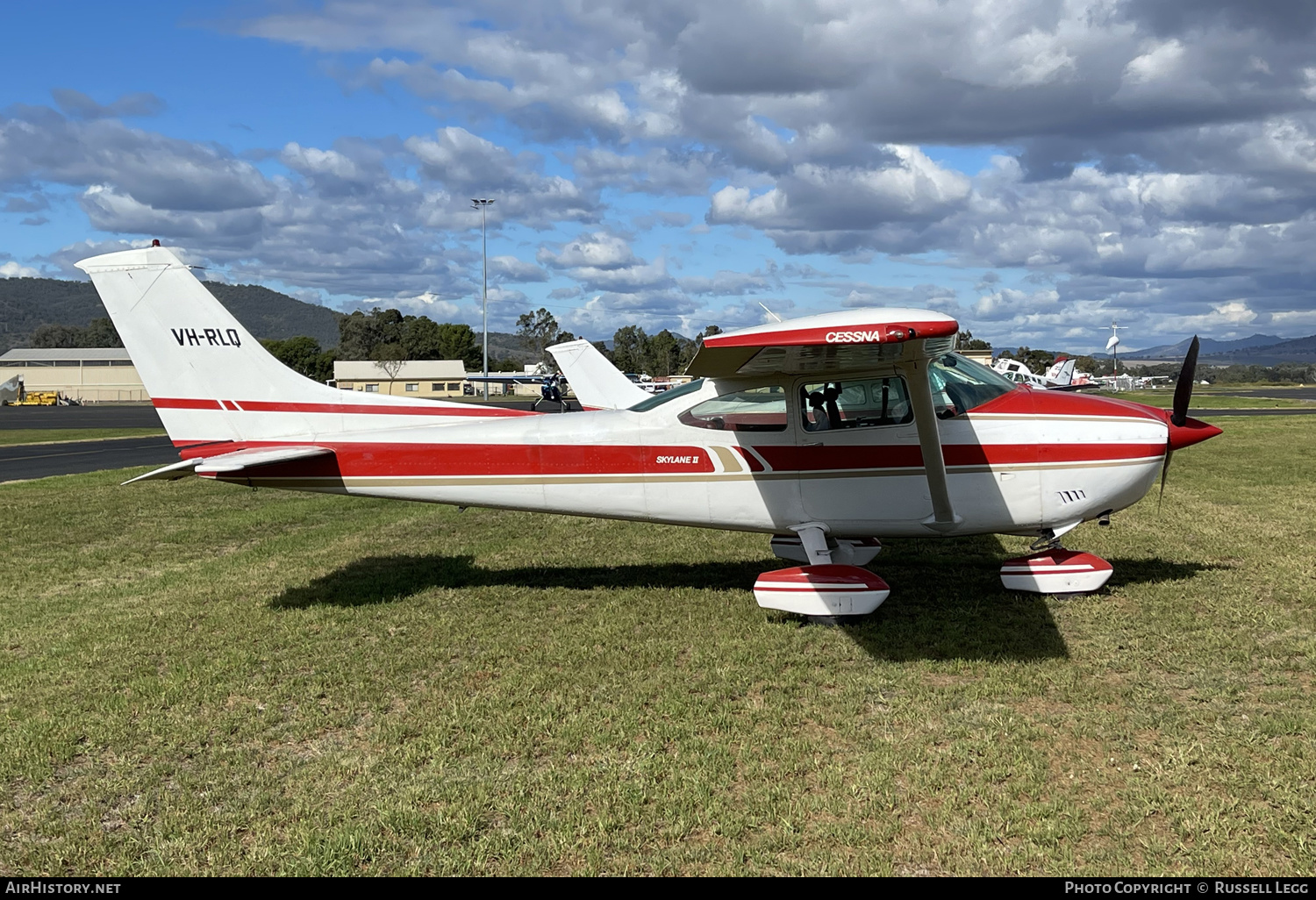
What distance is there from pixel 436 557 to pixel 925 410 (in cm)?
555

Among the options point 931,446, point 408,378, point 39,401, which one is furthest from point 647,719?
point 408,378

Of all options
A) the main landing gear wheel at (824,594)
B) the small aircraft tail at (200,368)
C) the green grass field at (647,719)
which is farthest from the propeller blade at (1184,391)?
the small aircraft tail at (200,368)

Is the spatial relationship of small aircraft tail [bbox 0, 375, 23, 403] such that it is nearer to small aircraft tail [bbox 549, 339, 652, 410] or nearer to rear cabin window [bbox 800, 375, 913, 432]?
small aircraft tail [bbox 549, 339, 652, 410]

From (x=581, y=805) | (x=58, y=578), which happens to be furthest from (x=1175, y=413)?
(x=58, y=578)

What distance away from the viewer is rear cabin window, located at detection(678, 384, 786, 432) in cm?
705

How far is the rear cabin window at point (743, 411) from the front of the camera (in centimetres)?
705

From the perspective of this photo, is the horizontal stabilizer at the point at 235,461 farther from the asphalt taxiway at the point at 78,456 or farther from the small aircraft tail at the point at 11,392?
the small aircraft tail at the point at 11,392

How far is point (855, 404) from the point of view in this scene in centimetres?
692

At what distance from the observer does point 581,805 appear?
3.89 metres

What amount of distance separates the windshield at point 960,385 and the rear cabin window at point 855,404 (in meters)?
0.30

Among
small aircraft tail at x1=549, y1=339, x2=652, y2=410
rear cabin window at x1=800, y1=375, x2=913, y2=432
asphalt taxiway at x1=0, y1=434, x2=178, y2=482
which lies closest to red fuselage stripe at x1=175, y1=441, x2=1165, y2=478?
rear cabin window at x1=800, y1=375, x2=913, y2=432

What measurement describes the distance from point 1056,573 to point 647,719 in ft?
13.5

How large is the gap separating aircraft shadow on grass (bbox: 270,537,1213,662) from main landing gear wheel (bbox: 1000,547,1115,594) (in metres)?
0.12
